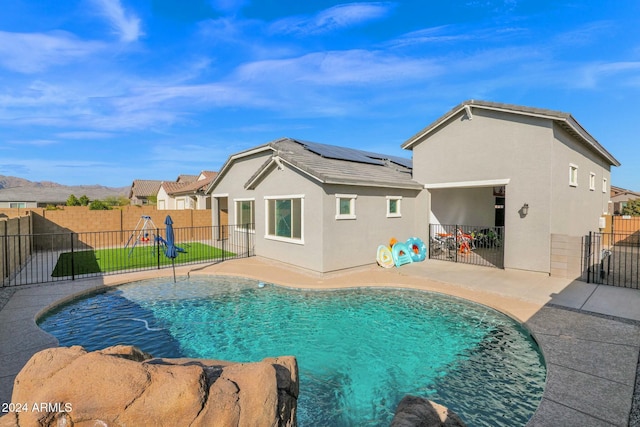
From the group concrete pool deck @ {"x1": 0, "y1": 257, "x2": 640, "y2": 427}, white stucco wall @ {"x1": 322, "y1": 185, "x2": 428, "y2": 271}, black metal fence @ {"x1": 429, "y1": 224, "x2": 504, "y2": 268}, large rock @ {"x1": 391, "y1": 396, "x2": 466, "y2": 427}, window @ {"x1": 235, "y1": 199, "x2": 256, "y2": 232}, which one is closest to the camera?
large rock @ {"x1": 391, "y1": 396, "x2": 466, "y2": 427}

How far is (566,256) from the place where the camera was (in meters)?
10.4

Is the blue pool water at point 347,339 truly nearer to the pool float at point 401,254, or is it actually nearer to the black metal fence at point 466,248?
the pool float at point 401,254

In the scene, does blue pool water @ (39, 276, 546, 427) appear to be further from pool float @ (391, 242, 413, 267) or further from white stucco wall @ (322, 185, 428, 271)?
pool float @ (391, 242, 413, 267)

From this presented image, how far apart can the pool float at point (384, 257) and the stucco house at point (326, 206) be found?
299 mm

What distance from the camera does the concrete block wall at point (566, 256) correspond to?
33.6 ft

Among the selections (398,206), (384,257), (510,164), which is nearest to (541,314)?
(384,257)

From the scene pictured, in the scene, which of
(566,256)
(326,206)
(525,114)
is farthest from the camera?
(326,206)

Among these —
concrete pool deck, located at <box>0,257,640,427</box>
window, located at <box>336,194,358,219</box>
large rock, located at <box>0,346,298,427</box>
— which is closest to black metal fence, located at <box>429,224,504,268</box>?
concrete pool deck, located at <box>0,257,640,427</box>

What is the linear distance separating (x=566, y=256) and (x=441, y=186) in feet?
16.8

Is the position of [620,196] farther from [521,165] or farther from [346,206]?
[346,206]

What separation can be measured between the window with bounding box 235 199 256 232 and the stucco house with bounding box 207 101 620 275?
2.44 m

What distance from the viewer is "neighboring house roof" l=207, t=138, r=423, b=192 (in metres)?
11.6

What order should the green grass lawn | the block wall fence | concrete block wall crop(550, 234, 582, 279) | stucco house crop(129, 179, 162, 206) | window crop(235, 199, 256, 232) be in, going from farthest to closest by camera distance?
stucco house crop(129, 179, 162, 206) → the block wall fence → window crop(235, 199, 256, 232) → the green grass lawn → concrete block wall crop(550, 234, 582, 279)

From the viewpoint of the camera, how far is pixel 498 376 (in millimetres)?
5223
